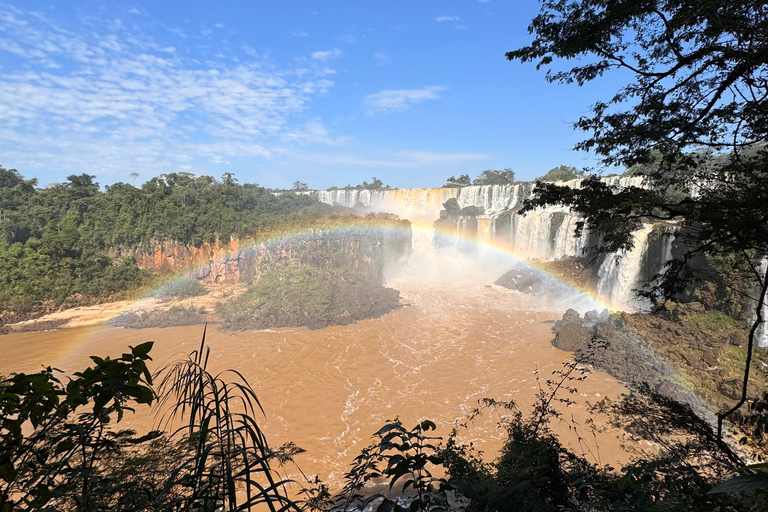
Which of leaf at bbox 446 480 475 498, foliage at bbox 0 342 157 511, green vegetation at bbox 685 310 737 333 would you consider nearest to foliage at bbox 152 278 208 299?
foliage at bbox 0 342 157 511

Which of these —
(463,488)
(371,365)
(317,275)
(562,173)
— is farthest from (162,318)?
(562,173)

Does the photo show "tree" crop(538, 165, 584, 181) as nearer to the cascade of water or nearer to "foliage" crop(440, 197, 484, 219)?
"foliage" crop(440, 197, 484, 219)

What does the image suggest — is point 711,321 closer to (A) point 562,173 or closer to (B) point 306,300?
(B) point 306,300

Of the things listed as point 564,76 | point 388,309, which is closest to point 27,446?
point 564,76

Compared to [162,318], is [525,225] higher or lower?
higher

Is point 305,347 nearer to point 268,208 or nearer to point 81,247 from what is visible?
Result: point 81,247

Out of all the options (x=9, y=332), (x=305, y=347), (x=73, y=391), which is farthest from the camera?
(x=9, y=332)
